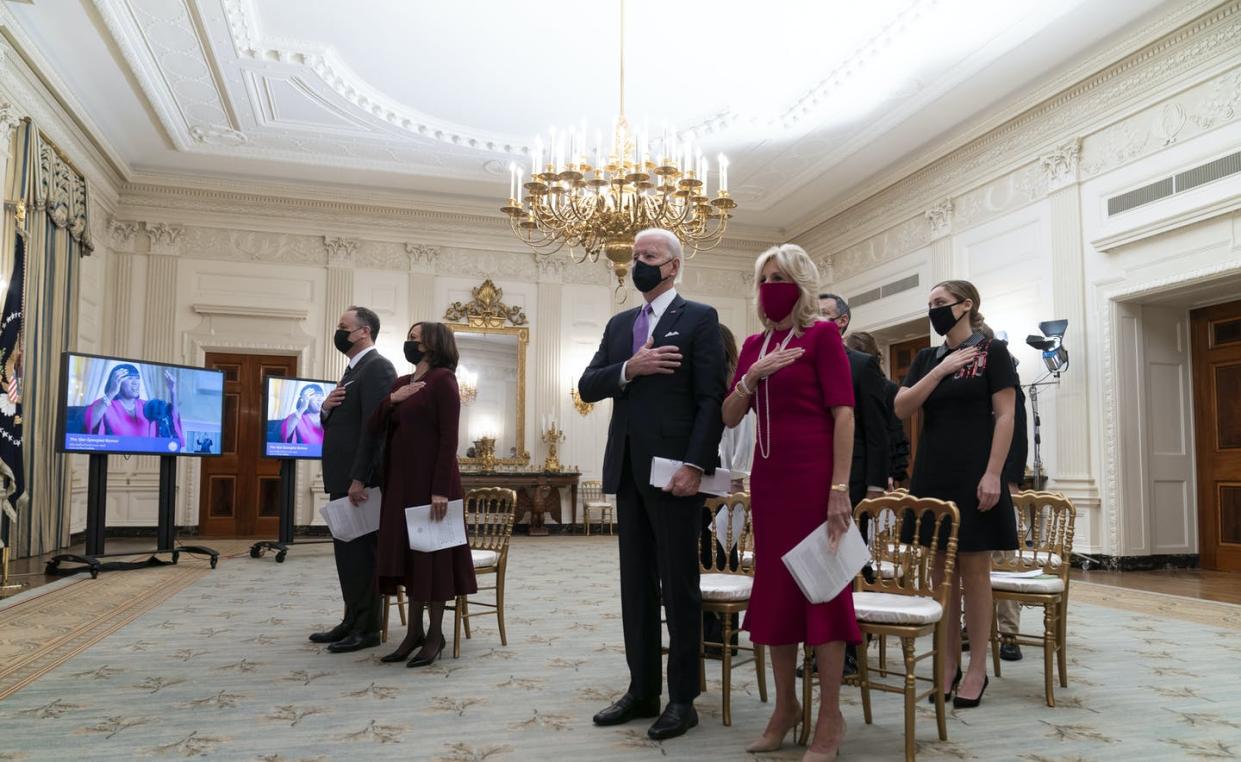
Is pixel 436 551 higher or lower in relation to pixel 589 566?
higher

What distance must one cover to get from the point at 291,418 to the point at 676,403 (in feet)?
21.5

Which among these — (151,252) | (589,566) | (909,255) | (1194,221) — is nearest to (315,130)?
(151,252)

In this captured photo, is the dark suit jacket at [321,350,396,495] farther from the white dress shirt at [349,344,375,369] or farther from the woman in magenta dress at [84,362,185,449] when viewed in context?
the woman in magenta dress at [84,362,185,449]

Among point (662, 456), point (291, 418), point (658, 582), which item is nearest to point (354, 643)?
point (658, 582)

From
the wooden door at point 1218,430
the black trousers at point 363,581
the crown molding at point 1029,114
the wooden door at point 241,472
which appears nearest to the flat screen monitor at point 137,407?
the wooden door at point 241,472

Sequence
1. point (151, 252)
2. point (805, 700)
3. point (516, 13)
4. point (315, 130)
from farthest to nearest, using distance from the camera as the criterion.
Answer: point (151, 252), point (315, 130), point (516, 13), point (805, 700)

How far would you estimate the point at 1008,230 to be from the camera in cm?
841

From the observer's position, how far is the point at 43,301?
7.74 metres

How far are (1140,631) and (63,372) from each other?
726cm

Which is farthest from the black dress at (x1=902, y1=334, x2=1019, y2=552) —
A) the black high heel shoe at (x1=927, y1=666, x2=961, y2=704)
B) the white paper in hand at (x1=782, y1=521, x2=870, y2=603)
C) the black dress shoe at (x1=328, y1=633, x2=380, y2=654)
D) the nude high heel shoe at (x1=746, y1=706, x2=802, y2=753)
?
the black dress shoe at (x1=328, y1=633, x2=380, y2=654)

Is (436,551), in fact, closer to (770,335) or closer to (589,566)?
(770,335)

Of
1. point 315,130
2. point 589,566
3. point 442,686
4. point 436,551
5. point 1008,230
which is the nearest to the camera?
point 442,686

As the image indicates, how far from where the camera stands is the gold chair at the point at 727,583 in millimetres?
2822

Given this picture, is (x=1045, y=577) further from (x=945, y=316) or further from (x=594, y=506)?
(x=594, y=506)
